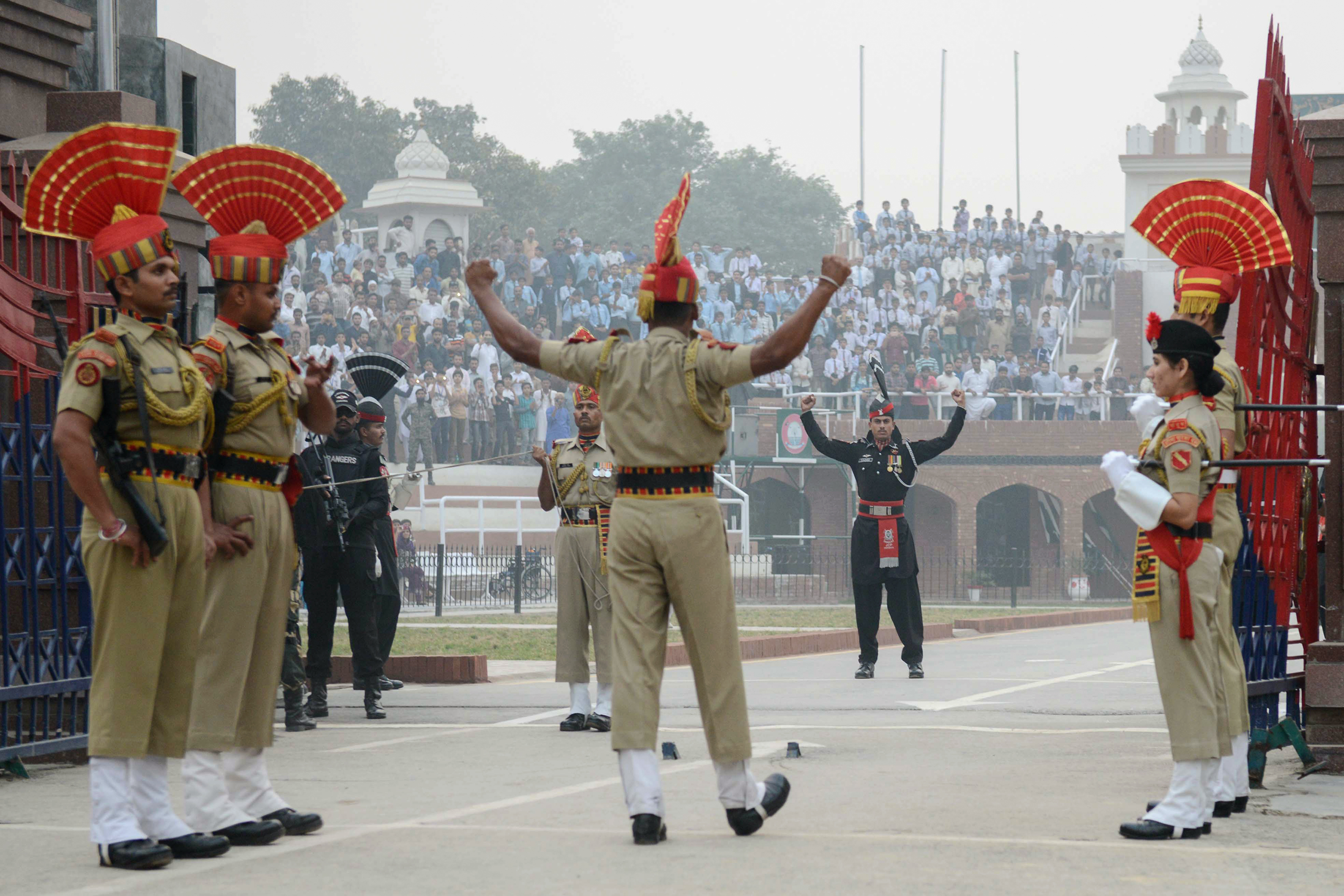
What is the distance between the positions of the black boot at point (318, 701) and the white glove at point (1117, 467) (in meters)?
6.25

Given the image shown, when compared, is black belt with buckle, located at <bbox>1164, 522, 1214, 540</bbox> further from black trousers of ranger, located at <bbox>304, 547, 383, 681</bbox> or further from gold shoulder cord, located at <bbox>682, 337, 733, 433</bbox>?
black trousers of ranger, located at <bbox>304, 547, 383, 681</bbox>

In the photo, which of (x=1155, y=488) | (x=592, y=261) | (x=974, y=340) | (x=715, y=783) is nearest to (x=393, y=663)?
(x=715, y=783)

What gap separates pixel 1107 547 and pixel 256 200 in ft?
123

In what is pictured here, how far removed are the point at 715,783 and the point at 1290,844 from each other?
2539 millimetres

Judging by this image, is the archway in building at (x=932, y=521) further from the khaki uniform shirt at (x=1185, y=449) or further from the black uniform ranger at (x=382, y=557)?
the khaki uniform shirt at (x=1185, y=449)

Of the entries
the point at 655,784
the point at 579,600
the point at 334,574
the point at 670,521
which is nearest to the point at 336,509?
the point at 334,574

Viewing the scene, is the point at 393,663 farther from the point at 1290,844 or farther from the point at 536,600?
the point at 536,600

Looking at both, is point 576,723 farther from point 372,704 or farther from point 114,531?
point 114,531

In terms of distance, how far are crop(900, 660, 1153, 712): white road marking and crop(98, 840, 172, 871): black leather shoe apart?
6740 mm

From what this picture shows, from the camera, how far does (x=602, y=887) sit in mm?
5402

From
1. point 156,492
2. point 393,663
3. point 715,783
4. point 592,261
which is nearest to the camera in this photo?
point 156,492

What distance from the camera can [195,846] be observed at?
601 cm

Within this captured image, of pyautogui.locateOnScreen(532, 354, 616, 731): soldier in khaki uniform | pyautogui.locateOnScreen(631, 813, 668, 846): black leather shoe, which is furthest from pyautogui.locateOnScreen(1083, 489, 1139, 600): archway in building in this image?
pyautogui.locateOnScreen(631, 813, 668, 846): black leather shoe

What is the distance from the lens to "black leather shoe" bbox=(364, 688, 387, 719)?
1137 cm
